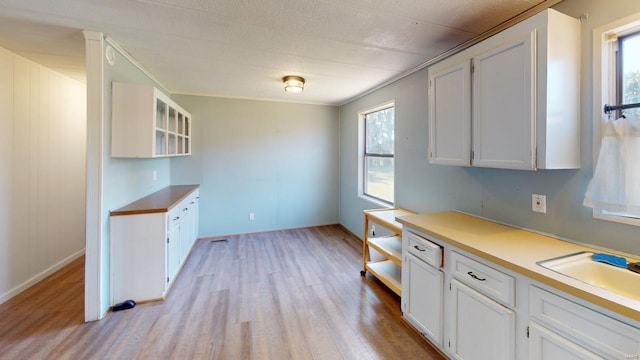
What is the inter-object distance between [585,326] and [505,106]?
122 cm

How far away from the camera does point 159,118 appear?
9.14 ft

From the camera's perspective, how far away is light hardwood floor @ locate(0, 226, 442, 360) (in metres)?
1.88

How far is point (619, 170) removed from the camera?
52.9 inches

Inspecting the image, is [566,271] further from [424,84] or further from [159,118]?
[159,118]

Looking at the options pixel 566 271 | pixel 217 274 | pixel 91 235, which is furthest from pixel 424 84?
pixel 91 235

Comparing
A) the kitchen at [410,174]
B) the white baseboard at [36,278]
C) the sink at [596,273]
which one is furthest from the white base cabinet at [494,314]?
the white baseboard at [36,278]

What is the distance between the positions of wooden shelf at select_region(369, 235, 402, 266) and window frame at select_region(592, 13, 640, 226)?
1.44m

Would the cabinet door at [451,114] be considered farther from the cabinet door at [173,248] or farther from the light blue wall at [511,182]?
the cabinet door at [173,248]

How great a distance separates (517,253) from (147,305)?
2.98 metres

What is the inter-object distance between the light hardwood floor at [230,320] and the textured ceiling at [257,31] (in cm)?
237

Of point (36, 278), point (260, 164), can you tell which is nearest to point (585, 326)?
point (260, 164)

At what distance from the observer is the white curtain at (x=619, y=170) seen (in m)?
1.30

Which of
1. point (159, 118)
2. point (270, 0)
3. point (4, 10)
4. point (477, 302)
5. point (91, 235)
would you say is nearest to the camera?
point (477, 302)

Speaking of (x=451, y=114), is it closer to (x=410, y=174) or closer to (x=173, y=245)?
(x=410, y=174)
